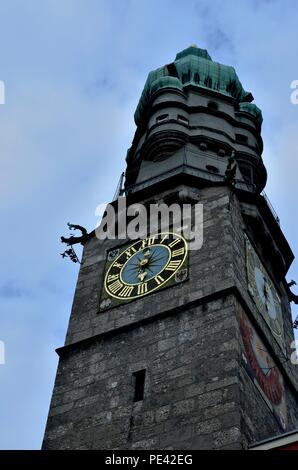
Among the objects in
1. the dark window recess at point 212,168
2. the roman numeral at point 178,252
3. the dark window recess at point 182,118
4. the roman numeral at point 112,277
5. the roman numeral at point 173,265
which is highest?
the dark window recess at point 182,118

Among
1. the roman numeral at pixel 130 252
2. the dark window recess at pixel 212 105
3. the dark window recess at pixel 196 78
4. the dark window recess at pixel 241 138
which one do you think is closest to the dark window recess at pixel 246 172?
the dark window recess at pixel 241 138

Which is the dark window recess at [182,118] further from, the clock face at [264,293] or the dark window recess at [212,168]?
the clock face at [264,293]

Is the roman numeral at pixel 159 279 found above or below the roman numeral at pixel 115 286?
below

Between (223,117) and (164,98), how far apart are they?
196 cm

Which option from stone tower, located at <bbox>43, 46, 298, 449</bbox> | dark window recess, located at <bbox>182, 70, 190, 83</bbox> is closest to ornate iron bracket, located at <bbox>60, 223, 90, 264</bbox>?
Result: stone tower, located at <bbox>43, 46, 298, 449</bbox>

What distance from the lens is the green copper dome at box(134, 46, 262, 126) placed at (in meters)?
32.3

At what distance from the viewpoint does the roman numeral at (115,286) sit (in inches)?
919

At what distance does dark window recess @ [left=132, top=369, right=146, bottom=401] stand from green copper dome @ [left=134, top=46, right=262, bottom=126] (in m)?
13.5

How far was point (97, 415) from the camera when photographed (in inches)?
789

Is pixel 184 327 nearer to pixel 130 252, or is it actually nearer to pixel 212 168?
pixel 130 252

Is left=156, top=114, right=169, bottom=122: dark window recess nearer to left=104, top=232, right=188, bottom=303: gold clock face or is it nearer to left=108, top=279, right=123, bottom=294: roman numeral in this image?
left=104, top=232, right=188, bottom=303: gold clock face

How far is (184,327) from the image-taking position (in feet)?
68.5

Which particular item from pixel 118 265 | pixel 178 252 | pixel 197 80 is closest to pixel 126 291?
pixel 118 265
